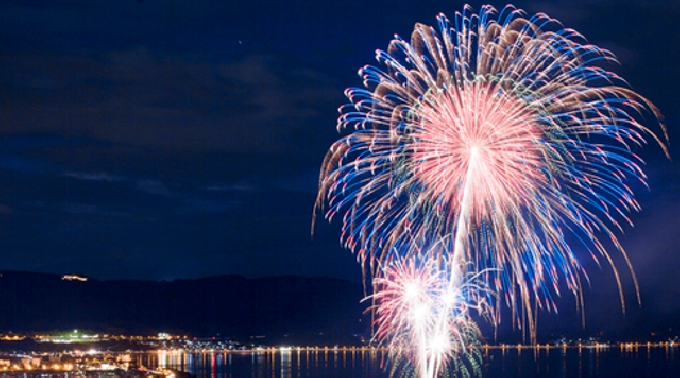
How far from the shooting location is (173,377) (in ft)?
191

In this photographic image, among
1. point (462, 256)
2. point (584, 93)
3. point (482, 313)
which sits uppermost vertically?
point (584, 93)

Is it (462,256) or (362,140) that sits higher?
(362,140)

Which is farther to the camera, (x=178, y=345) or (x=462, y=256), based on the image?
(x=178, y=345)

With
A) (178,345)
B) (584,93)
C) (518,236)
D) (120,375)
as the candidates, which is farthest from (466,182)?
(178,345)

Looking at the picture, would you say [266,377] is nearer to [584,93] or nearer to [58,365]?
[58,365]

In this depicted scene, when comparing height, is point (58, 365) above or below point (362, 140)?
below

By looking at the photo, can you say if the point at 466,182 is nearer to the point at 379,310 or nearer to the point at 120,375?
the point at 379,310

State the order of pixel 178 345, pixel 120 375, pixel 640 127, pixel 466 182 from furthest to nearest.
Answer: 1. pixel 178 345
2. pixel 120 375
3. pixel 466 182
4. pixel 640 127

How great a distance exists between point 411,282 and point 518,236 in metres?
6.69

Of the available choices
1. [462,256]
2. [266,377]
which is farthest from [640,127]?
[266,377]

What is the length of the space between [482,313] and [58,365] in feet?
196

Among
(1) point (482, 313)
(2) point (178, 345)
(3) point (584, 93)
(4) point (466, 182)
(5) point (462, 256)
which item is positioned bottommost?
(2) point (178, 345)

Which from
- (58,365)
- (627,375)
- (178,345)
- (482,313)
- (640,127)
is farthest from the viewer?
(178,345)

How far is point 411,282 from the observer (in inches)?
1070
